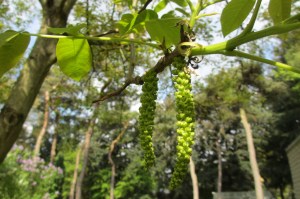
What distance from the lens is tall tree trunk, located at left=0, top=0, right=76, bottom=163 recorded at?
337cm

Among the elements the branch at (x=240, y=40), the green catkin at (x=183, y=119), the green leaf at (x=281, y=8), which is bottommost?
the green catkin at (x=183, y=119)

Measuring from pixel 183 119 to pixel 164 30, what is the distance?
12.3 inches

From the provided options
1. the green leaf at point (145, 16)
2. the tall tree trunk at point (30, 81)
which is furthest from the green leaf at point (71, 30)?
the tall tree trunk at point (30, 81)

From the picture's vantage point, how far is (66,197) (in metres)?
38.7

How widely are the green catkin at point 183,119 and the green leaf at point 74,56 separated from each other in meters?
0.38

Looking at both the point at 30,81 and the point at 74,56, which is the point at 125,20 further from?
the point at 30,81

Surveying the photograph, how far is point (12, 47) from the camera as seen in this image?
3.71 ft

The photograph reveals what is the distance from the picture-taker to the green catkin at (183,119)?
32.4 inches

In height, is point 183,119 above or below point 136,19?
below

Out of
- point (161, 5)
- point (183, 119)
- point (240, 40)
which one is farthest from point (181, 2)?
point (183, 119)

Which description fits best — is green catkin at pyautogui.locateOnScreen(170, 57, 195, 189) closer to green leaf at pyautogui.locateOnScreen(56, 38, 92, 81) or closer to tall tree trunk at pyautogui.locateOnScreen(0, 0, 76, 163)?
green leaf at pyautogui.locateOnScreen(56, 38, 92, 81)

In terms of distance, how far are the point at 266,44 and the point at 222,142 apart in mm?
24705

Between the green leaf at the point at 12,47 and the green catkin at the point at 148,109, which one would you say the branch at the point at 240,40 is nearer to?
the green catkin at the point at 148,109

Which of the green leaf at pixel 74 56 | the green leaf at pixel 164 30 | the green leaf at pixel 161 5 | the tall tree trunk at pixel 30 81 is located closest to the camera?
the green leaf at pixel 164 30
